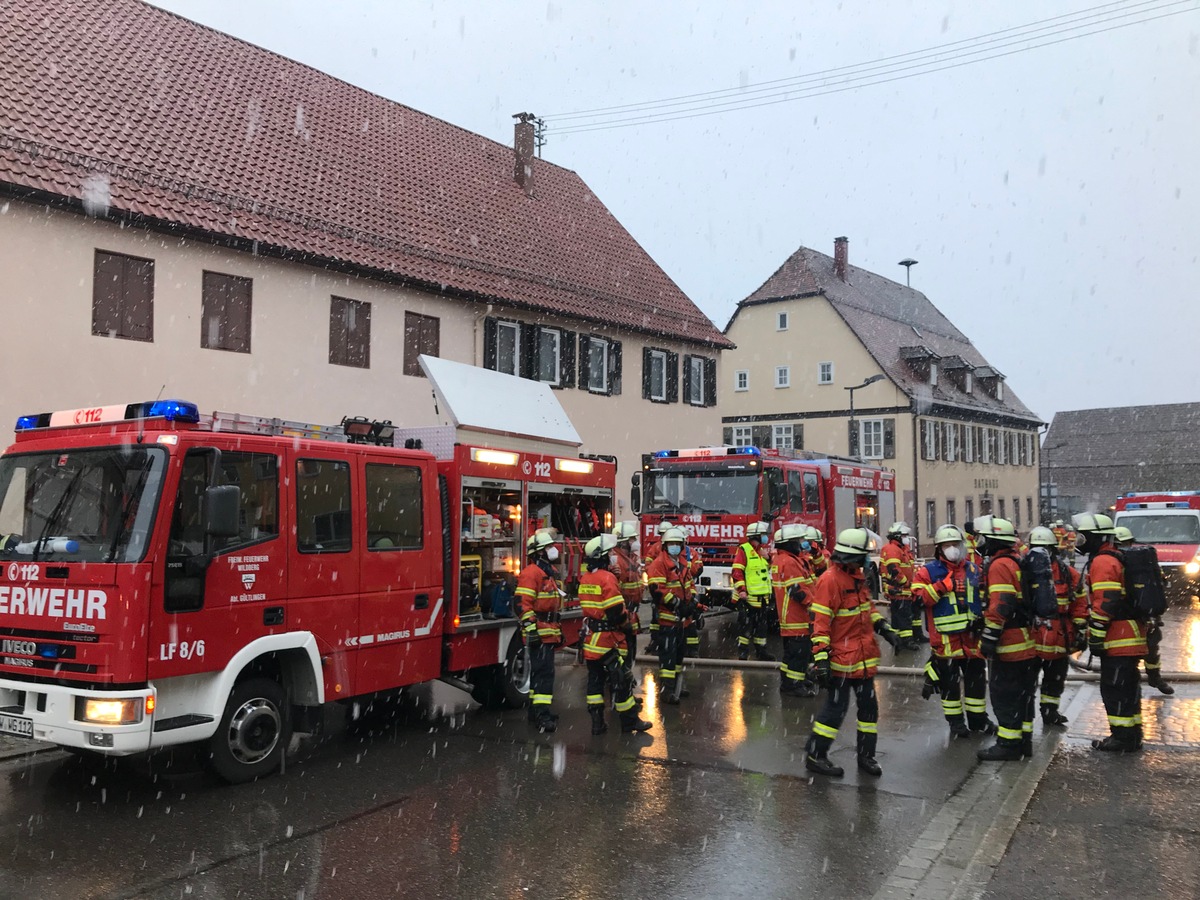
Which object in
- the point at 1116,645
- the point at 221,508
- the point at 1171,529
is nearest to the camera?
the point at 221,508

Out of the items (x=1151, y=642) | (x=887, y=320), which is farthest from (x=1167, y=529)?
(x=887, y=320)

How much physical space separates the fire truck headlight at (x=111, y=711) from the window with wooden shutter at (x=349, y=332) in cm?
1210

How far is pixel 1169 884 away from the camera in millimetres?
5125

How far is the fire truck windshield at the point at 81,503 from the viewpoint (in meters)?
6.33

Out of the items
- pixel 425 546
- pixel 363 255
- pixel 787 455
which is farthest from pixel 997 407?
pixel 425 546

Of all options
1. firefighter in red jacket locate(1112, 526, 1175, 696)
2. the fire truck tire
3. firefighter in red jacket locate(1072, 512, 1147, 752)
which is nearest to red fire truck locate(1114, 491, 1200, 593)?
firefighter in red jacket locate(1112, 526, 1175, 696)

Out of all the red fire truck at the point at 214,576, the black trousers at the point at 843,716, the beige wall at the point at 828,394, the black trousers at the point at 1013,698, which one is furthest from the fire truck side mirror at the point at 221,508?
Result: the beige wall at the point at 828,394

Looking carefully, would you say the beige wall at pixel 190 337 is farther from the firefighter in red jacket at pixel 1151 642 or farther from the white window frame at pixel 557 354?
the firefighter in red jacket at pixel 1151 642

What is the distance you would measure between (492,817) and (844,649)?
A: 2.76 metres

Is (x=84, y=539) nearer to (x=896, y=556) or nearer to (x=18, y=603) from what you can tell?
(x=18, y=603)

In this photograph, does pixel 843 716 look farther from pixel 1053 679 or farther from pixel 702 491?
pixel 702 491

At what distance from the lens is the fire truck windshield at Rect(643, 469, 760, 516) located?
51.2 ft

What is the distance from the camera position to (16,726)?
6.41 m

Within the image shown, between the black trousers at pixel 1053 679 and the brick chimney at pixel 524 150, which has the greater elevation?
the brick chimney at pixel 524 150
